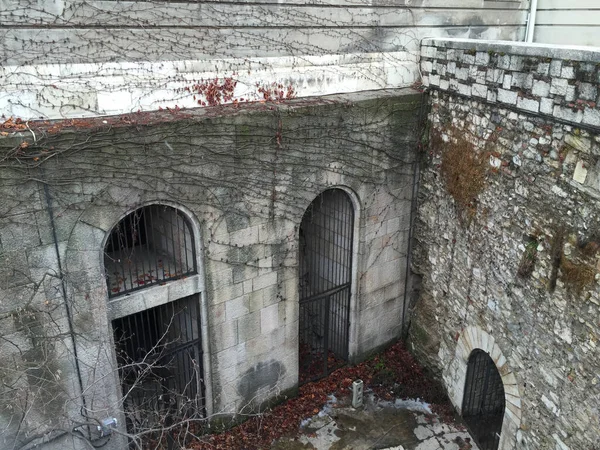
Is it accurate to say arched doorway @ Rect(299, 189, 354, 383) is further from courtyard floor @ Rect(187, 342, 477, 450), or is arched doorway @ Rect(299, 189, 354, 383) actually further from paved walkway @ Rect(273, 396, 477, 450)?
paved walkway @ Rect(273, 396, 477, 450)

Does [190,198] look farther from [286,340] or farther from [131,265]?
[286,340]

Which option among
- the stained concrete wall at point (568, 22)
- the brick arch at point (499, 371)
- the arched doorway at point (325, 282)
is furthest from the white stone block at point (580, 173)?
the stained concrete wall at point (568, 22)

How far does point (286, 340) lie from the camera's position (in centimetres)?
902

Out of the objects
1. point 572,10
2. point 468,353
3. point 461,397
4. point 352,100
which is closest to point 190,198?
point 352,100

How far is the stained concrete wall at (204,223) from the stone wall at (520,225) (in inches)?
36.9

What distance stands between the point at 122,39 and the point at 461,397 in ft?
24.7

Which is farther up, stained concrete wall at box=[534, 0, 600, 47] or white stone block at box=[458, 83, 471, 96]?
stained concrete wall at box=[534, 0, 600, 47]

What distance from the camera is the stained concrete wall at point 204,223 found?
620 centimetres

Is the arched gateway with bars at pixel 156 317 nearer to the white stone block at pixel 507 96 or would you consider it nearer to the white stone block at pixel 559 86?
the white stone block at pixel 507 96

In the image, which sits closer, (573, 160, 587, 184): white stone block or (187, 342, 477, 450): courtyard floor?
(573, 160, 587, 184): white stone block

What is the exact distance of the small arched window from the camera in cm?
745

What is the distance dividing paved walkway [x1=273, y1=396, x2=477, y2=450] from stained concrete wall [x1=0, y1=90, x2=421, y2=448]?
89cm

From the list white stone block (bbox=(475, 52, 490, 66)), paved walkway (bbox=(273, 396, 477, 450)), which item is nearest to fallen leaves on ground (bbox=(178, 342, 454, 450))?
paved walkway (bbox=(273, 396, 477, 450))

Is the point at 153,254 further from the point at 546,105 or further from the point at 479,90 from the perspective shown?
the point at 546,105
